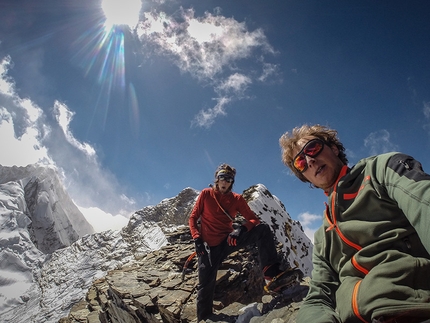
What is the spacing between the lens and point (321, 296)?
2053 millimetres

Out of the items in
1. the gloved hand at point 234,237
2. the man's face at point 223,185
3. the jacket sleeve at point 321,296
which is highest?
the man's face at point 223,185

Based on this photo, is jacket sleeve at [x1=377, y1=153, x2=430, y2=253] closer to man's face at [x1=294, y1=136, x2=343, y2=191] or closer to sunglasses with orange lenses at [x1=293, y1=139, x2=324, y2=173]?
man's face at [x1=294, y1=136, x2=343, y2=191]

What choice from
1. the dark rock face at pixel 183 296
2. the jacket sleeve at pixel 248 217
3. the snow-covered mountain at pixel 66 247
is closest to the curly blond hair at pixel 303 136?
the jacket sleeve at pixel 248 217

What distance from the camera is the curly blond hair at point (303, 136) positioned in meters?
2.70

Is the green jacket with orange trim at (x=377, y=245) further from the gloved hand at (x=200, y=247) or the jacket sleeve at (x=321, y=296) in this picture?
the gloved hand at (x=200, y=247)

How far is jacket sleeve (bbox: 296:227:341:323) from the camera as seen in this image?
71.1 inches

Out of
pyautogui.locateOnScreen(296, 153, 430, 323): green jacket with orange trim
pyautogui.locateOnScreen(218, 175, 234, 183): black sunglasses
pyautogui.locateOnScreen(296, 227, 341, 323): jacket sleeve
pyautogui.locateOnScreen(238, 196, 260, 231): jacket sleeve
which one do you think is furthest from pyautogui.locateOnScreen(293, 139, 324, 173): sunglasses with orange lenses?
pyautogui.locateOnScreen(218, 175, 234, 183): black sunglasses

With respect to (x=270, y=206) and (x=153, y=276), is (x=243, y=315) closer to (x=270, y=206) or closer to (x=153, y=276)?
(x=153, y=276)

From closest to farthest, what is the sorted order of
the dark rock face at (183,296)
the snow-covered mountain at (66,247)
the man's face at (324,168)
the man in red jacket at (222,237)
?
1. the man's face at (324,168)
2. the dark rock face at (183,296)
3. the man in red jacket at (222,237)
4. the snow-covered mountain at (66,247)

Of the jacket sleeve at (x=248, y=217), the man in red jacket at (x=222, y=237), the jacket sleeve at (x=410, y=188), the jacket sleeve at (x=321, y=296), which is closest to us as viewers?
the jacket sleeve at (x=410, y=188)

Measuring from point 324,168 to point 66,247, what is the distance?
118650 mm

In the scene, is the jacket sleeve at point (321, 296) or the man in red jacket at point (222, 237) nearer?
the jacket sleeve at point (321, 296)

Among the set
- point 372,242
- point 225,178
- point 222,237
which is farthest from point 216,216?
point 372,242

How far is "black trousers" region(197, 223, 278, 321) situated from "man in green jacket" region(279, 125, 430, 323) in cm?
252
